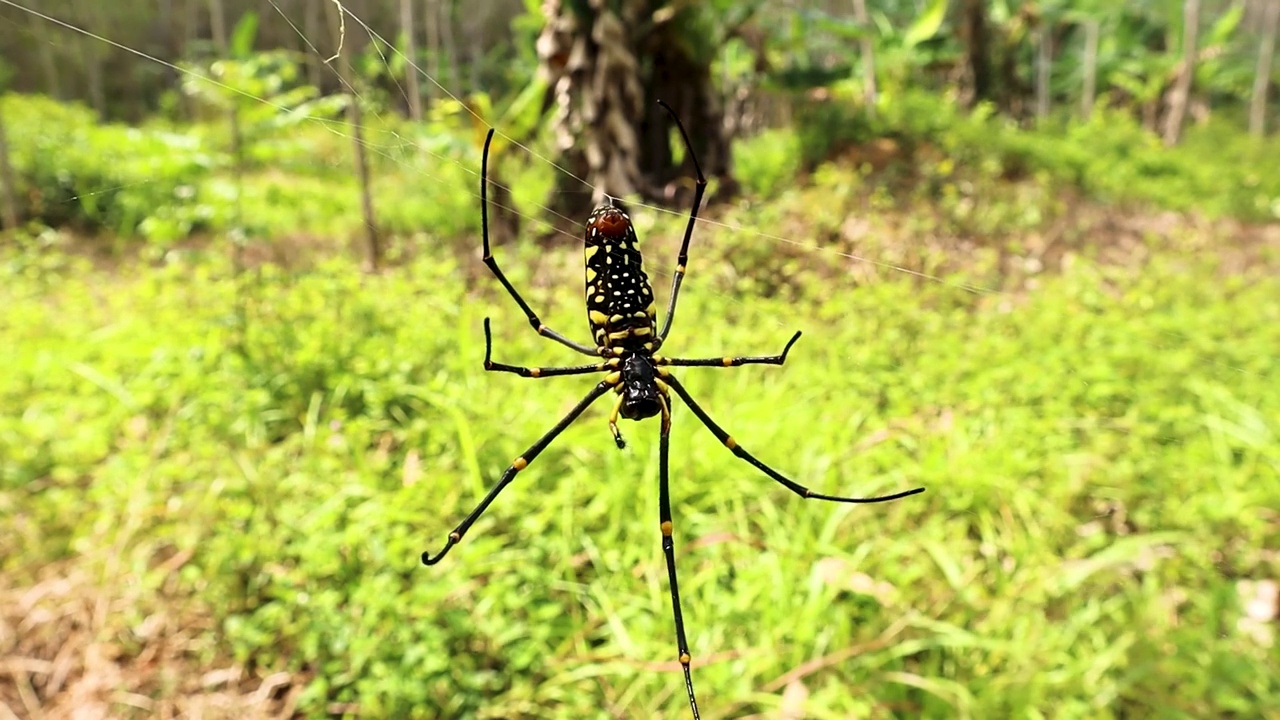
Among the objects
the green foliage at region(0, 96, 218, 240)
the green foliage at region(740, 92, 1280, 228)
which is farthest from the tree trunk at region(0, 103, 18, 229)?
the green foliage at region(740, 92, 1280, 228)

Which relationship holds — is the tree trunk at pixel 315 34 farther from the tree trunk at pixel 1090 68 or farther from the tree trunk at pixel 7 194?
the tree trunk at pixel 1090 68

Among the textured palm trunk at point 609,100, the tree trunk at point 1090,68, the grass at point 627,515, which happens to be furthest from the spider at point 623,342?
the tree trunk at point 1090,68

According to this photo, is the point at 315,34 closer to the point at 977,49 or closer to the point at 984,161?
the point at 984,161

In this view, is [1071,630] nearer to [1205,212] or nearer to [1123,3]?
[1205,212]

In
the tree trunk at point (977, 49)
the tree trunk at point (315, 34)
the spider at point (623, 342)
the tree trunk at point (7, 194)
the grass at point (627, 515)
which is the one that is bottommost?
the grass at point (627, 515)

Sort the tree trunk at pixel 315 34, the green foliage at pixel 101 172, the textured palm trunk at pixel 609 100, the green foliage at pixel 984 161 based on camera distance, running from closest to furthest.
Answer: the tree trunk at pixel 315 34 → the textured palm trunk at pixel 609 100 → the green foliage at pixel 101 172 → the green foliage at pixel 984 161

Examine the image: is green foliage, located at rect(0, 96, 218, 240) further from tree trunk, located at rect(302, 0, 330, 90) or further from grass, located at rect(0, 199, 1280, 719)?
tree trunk, located at rect(302, 0, 330, 90)
